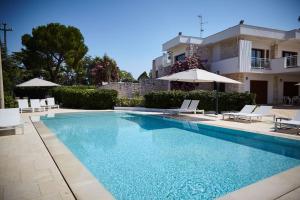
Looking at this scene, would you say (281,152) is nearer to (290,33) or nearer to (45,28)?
(290,33)

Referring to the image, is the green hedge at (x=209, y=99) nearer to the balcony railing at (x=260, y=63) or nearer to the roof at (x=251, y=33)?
Result: the balcony railing at (x=260, y=63)

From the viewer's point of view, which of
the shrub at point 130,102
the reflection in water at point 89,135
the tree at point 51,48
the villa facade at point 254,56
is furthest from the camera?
the tree at point 51,48

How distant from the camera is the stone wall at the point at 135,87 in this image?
72.2 feet

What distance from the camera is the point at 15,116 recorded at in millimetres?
7586

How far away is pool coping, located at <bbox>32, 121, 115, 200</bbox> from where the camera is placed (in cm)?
328

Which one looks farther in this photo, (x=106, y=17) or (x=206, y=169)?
(x=106, y=17)

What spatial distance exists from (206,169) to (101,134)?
16.8ft

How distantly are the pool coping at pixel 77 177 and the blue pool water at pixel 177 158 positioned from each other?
0.52m

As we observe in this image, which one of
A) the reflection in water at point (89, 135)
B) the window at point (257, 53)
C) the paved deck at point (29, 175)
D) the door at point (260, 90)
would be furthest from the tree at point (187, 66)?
the paved deck at point (29, 175)

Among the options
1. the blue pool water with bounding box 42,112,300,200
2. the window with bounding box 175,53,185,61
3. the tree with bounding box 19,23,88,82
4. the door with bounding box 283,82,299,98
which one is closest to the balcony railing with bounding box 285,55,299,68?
the door with bounding box 283,82,299,98

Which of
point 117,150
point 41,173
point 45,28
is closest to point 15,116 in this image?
point 117,150

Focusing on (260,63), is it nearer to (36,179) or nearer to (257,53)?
(257,53)

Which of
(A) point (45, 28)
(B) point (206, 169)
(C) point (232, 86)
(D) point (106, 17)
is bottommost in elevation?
(B) point (206, 169)

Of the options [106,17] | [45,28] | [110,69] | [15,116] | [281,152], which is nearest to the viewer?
[281,152]
